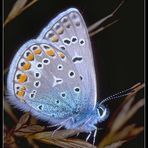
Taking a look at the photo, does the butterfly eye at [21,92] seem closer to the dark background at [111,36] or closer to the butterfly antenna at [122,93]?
the dark background at [111,36]

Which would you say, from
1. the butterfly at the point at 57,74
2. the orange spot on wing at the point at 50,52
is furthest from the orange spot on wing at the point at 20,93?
the orange spot on wing at the point at 50,52

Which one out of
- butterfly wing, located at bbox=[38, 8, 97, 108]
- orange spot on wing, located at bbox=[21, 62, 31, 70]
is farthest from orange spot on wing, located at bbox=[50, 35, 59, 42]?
orange spot on wing, located at bbox=[21, 62, 31, 70]

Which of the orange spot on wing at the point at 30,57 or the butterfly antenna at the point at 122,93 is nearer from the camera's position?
the orange spot on wing at the point at 30,57

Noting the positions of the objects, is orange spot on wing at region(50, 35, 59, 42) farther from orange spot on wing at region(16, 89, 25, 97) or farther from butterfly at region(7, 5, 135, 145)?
orange spot on wing at region(16, 89, 25, 97)

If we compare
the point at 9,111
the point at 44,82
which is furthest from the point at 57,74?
the point at 9,111

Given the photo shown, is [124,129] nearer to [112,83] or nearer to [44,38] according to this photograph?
[112,83]

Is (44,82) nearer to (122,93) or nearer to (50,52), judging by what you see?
(50,52)

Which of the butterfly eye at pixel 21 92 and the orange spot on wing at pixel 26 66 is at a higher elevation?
the orange spot on wing at pixel 26 66
